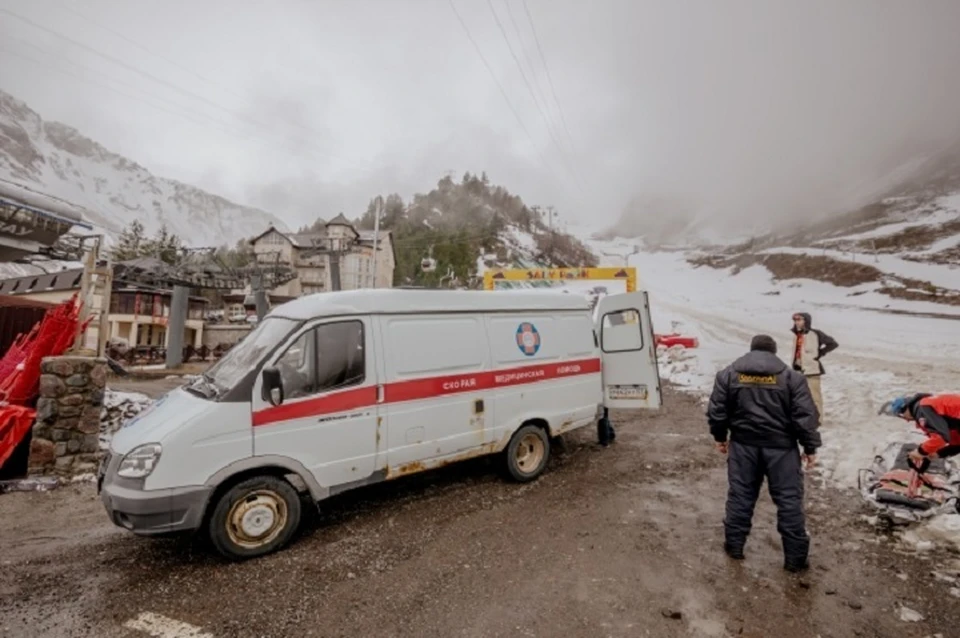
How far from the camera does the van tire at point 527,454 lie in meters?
5.96

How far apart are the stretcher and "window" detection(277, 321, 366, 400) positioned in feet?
18.6

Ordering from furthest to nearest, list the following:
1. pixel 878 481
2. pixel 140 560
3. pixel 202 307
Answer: pixel 202 307 < pixel 878 481 < pixel 140 560

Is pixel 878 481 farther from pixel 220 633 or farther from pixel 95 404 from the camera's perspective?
pixel 95 404

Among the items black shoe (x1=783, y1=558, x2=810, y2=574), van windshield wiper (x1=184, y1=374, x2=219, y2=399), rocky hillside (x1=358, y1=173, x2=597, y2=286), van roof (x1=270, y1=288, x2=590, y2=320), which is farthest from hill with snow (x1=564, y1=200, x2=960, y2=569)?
rocky hillside (x1=358, y1=173, x2=597, y2=286)

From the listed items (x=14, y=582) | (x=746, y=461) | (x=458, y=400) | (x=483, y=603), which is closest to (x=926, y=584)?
(x=746, y=461)

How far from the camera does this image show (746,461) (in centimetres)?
405

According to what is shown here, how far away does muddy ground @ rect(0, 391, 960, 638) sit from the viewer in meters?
3.24

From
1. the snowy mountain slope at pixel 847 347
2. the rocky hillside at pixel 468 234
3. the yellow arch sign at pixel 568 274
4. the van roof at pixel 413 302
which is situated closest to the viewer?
the van roof at pixel 413 302

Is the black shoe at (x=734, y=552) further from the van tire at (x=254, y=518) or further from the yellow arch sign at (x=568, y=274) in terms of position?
the yellow arch sign at (x=568, y=274)

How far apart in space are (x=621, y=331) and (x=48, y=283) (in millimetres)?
45967

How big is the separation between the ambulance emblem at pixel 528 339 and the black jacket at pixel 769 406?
2618 mm

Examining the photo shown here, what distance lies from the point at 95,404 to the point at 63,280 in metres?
38.4

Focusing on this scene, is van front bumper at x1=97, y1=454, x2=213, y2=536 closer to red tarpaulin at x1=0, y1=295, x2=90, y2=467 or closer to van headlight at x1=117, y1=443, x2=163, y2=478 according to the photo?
van headlight at x1=117, y1=443, x2=163, y2=478

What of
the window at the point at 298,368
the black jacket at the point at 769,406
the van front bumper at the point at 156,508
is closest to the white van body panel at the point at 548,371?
the window at the point at 298,368
